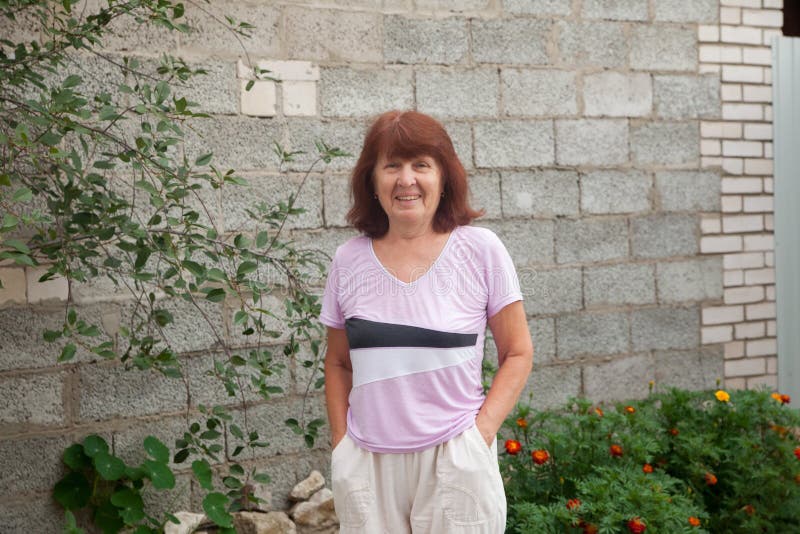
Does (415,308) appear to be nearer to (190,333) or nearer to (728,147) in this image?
(190,333)

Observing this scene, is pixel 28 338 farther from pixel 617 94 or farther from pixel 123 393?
pixel 617 94

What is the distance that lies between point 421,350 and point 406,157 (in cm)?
46

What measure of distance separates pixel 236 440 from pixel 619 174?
234 centimetres

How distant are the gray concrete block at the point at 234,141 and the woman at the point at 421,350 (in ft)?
5.02

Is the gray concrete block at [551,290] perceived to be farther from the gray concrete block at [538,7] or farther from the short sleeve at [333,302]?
the short sleeve at [333,302]

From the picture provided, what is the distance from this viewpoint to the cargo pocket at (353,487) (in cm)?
197

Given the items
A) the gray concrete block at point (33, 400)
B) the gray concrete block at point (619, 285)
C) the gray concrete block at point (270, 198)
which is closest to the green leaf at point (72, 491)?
the gray concrete block at point (33, 400)

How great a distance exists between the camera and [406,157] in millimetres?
2041

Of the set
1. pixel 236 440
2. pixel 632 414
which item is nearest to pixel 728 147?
pixel 632 414

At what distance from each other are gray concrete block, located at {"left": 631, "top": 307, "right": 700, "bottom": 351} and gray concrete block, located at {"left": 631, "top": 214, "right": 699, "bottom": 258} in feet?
1.01

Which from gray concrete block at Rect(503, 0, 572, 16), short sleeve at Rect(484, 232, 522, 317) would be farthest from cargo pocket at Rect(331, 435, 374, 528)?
gray concrete block at Rect(503, 0, 572, 16)

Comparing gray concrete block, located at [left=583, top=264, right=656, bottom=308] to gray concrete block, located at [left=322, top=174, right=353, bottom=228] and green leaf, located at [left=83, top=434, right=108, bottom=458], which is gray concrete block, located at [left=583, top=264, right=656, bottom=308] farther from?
green leaf, located at [left=83, top=434, right=108, bottom=458]

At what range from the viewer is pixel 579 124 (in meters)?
4.31

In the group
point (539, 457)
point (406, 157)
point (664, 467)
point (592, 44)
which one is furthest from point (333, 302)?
point (592, 44)
